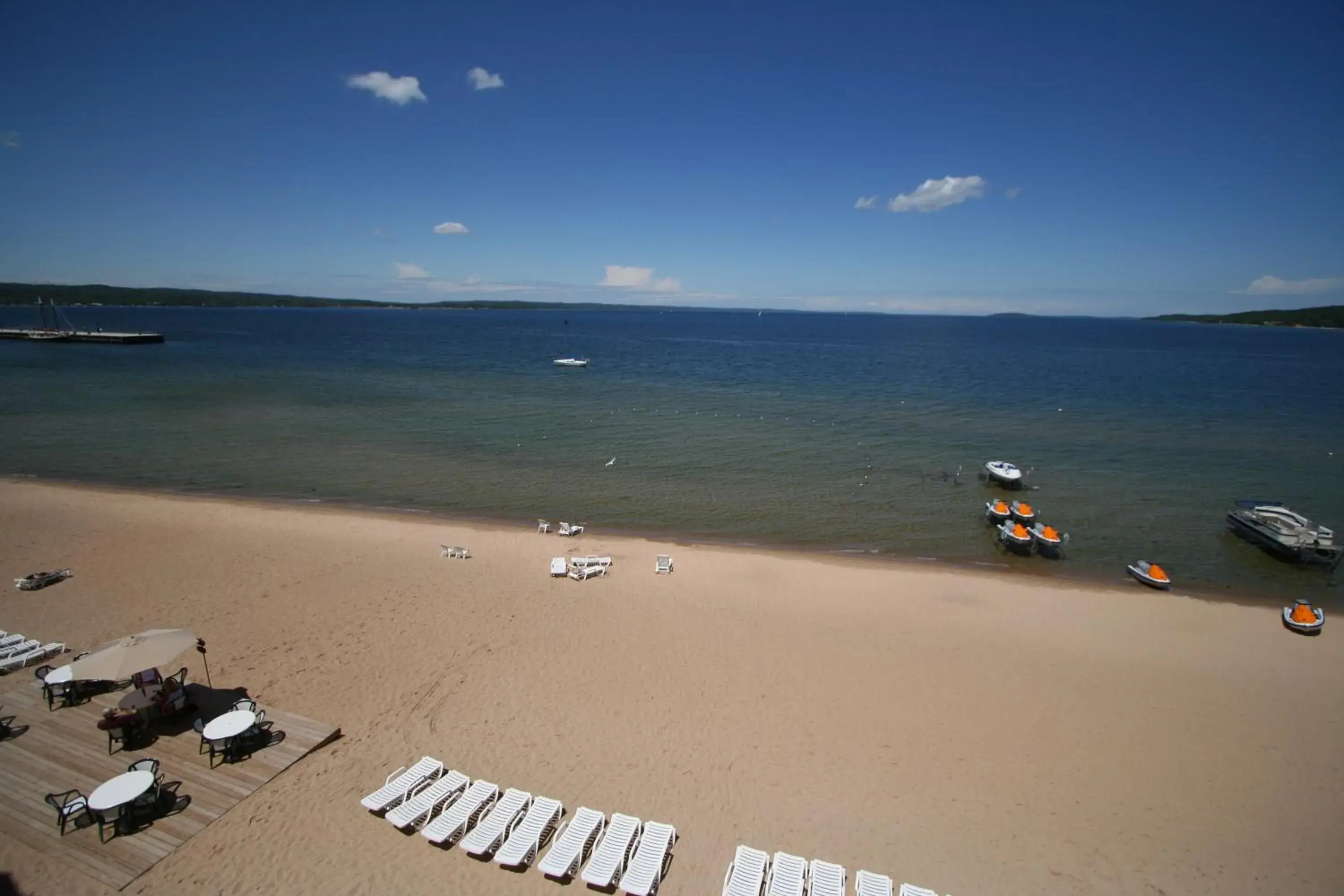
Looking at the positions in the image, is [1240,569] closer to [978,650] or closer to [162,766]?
[978,650]

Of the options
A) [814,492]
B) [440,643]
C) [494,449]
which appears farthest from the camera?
[494,449]

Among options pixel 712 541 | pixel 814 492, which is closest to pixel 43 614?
pixel 712 541

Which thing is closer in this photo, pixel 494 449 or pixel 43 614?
pixel 43 614

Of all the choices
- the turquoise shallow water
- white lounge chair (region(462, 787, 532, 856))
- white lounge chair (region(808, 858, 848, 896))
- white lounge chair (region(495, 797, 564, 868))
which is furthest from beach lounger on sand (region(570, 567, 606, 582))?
white lounge chair (region(808, 858, 848, 896))

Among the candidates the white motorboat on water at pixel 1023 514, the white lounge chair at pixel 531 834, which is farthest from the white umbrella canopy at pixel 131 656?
the white motorboat on water at pixel 1023 514

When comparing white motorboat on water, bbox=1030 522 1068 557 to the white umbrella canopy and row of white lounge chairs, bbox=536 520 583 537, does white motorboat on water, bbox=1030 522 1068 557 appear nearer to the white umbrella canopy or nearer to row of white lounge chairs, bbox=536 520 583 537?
row of white lounge chairs, bbox=536 520 583 537
